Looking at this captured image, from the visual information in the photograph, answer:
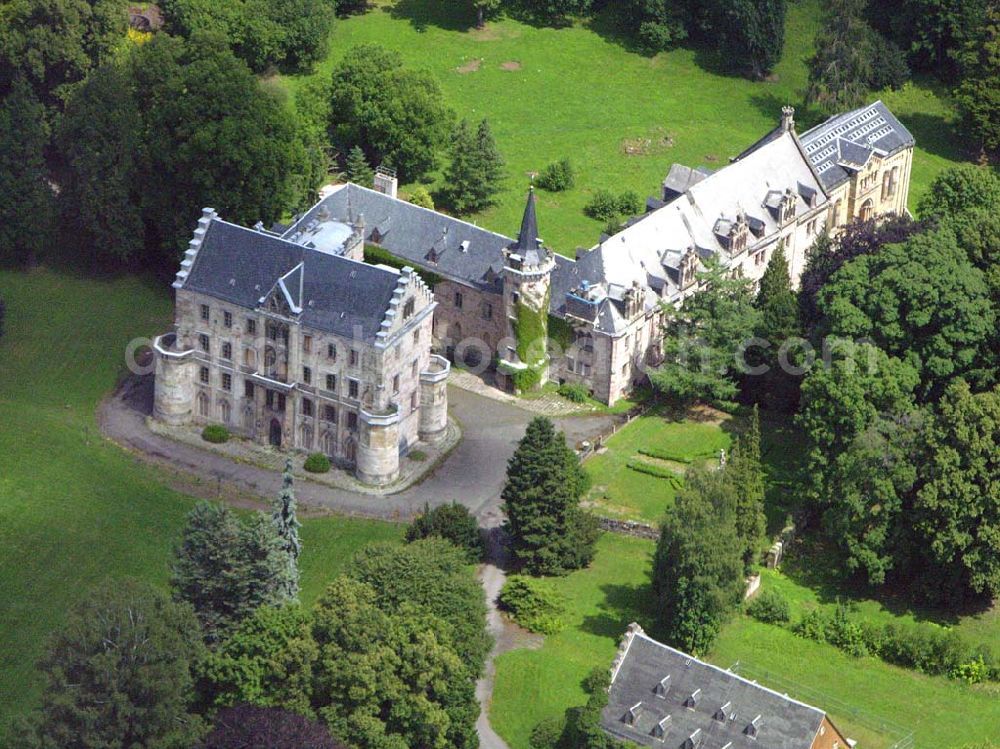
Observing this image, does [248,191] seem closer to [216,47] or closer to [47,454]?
[216,47]

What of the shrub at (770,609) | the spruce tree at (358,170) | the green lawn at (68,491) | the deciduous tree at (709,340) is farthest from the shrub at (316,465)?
the spruce tree at (358,170)

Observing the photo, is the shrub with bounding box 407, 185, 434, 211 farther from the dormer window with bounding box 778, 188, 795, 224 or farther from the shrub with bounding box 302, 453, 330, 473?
the shrub with bounding box 302, 453, 330, 473

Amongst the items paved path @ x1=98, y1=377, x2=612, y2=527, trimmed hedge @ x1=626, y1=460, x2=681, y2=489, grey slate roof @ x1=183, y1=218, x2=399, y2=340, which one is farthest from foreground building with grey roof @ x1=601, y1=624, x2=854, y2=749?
grey slate roof @ x1=183, y1=218, x2=399, y2=340

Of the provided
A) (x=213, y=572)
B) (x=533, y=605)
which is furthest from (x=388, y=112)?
(x=213, y=572)

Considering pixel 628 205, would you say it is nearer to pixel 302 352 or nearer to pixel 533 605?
pixel 302 352

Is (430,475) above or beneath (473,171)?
beneath
